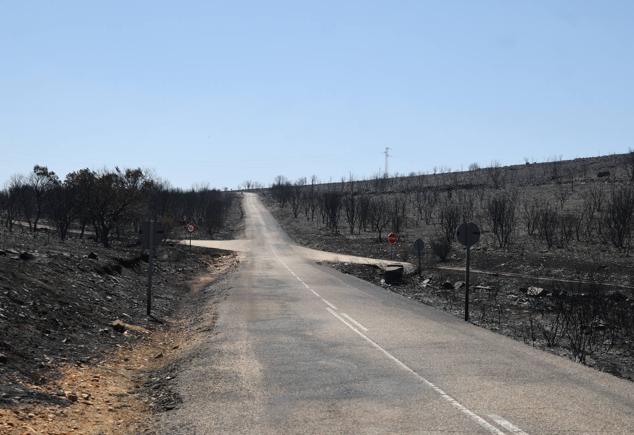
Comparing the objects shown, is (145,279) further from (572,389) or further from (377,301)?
(572,389)

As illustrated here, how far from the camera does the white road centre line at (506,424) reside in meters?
5.79

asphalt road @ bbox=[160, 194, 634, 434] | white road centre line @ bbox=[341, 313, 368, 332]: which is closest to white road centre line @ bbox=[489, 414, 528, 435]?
asphalt road @ bbox=[160, 194, 634, 434]

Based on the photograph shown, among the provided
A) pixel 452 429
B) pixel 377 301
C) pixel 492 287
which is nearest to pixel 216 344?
pixel 452 429

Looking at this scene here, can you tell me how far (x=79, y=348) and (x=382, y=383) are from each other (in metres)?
5.47

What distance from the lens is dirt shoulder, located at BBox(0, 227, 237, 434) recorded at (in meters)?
6.59

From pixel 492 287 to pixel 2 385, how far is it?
76.9ft

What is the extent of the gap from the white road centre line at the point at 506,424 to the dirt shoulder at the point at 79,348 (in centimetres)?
382

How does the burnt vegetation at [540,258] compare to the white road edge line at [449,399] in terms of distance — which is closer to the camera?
the white road edge line at [449,399]

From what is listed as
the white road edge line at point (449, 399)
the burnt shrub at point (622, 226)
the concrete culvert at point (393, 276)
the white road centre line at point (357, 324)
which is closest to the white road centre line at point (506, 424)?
the white road edge line at point (449, 399)

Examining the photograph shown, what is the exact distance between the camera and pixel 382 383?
8008 millimetres

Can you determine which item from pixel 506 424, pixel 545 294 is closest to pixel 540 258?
pixel 545 294

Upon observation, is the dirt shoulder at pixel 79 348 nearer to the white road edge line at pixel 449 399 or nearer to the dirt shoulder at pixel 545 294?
the white road edge line at pixel 449 399

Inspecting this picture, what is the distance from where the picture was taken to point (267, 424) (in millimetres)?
6145

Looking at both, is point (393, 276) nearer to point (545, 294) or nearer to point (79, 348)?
point (545, 294)
